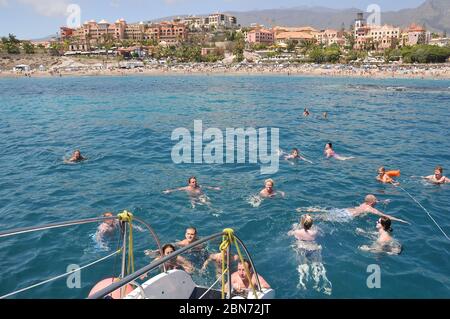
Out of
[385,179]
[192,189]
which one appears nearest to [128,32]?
[192,189]

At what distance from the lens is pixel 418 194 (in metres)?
13.4

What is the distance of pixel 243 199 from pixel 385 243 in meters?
4.76

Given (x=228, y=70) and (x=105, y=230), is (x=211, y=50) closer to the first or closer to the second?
(x=228, y=70)

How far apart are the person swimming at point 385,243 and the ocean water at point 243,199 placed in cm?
21

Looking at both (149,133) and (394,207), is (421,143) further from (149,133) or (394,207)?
(149,133)

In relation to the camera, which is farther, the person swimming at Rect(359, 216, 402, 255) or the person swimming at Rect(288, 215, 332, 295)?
the person swimming at Rect(359, 216, 402, 255)

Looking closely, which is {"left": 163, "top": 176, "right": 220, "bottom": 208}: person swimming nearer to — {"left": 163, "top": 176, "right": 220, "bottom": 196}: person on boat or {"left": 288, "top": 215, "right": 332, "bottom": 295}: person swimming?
{"left": 163, "top": 176, "right": 220, "bottom": 196}: person on boat

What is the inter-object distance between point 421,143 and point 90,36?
184m

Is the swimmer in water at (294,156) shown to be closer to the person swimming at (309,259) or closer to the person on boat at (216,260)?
the person swimming at (309,259)

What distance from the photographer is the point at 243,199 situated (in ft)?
41.9

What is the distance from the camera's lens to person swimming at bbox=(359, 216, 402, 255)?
9352 millimetres

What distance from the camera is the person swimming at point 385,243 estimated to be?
935 cm

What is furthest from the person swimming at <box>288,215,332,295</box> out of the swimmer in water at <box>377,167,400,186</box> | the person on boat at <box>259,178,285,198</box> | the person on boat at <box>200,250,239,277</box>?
the swimmer in water at <box>377,167,400,186</box>

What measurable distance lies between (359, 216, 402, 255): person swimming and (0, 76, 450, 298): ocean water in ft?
0.68
